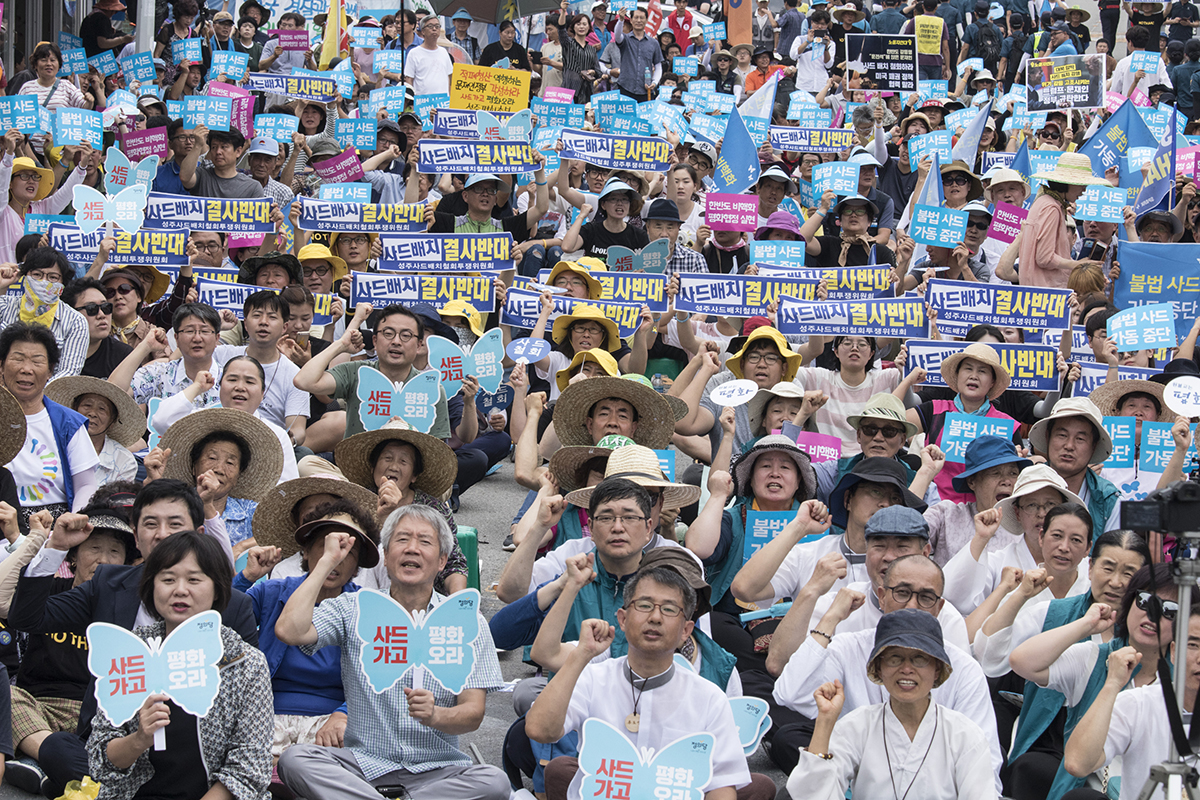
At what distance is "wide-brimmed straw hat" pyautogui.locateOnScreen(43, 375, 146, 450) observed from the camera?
6746 millimetres

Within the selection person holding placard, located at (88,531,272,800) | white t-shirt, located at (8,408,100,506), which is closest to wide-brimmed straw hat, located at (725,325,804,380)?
white t-shirt, located at (8,408,100,506)

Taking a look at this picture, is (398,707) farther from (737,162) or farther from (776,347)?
(737,162)

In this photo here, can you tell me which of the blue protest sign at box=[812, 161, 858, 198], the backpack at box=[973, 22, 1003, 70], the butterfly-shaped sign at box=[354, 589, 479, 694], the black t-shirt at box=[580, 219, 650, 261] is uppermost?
the backpack at box=[973, 22, 1003, 70]

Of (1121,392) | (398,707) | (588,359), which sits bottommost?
(398,707)

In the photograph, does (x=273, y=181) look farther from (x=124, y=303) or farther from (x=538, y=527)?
(x=538, y=527)

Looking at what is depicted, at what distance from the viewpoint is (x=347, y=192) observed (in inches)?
405

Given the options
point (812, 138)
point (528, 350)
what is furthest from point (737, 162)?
point (528, 350)

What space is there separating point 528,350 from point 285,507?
2982mm

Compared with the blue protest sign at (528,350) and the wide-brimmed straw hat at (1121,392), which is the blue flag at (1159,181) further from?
the blue protest sign at (528,350)

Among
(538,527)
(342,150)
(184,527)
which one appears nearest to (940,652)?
(538,527)

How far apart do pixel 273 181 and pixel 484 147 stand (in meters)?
2.01

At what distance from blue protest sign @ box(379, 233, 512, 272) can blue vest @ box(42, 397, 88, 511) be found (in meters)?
3.48

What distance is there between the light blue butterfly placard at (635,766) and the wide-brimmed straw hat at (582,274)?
5.20m

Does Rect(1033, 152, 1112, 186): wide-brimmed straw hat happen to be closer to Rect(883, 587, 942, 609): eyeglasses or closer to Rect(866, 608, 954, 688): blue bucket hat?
Rect(883, 587, 942, 609): eyeglasses
